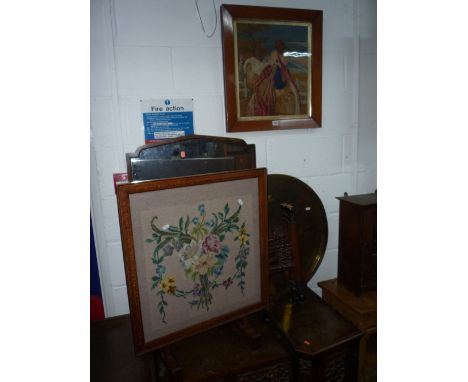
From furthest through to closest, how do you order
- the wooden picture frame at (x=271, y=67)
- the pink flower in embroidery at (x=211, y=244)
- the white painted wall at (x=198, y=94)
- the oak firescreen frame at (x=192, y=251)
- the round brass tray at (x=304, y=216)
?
the round brass tray at (x=304, y=216)
the wooden picture frame at (x=271, y=67)
the white painted wall at (x=198, y=94)
the pink flower in embroidery at (x=211, y=244)
the oak firescreen frame at (x=192, y=251)

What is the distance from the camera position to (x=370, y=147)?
1888 millimetres

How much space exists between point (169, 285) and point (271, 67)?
1167mm

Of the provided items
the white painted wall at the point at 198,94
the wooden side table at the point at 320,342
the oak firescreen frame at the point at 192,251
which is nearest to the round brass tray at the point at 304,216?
the white painted wall at the point at 198,94

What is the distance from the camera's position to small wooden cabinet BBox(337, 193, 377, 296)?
1.51 m

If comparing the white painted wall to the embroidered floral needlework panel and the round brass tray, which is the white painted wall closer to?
the round brass tray

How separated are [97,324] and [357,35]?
6.61 ft

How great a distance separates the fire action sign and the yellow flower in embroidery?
27.5 inches

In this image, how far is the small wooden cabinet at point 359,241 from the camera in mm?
1511

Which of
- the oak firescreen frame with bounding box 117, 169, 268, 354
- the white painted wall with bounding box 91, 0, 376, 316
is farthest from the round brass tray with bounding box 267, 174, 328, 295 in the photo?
the oak firescreen frame with bounding box 117, 169, 268, 354

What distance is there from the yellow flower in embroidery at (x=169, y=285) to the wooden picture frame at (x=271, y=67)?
2.66ft

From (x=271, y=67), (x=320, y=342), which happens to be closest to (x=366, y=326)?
(x=320, y=342)

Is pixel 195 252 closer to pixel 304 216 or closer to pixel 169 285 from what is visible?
pixel 169 285

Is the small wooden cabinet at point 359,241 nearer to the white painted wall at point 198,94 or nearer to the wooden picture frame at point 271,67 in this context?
the white painted wall at point 198,94

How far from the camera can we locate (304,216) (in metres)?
1.71
